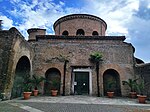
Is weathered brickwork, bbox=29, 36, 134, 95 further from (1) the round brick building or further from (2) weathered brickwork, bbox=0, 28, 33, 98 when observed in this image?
(2) weathered brickwork, bbox=0, 28, 33, 98

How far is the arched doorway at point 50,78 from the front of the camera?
16188 mm

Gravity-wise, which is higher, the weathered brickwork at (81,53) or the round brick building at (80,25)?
the round brick building at (80,25)

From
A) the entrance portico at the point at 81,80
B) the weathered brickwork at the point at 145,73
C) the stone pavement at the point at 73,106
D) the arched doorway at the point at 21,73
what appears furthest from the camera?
the entrance portico at the point at 81,80

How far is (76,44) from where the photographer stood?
16938 mm

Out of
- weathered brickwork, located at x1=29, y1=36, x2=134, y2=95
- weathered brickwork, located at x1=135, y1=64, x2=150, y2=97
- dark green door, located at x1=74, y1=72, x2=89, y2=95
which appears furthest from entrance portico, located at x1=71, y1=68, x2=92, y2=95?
weathered brickwork, located at x1=135, y1=64, x2=150, y2=97

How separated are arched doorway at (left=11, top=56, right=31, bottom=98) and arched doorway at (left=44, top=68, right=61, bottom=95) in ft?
7.46

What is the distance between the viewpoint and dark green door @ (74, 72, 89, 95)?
53.2 feet

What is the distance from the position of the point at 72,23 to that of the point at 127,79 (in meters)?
9.97

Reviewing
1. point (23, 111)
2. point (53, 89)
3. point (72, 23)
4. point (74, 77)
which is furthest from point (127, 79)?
point (23, 111)

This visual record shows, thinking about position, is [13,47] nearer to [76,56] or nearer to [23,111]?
[23,111]

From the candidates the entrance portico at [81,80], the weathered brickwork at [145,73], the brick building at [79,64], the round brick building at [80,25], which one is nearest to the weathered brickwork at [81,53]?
the brick building at [79,64]

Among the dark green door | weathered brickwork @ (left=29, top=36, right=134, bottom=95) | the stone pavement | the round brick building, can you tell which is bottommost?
the stone pavement

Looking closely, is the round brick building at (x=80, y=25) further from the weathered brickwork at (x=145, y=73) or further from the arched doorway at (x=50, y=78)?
the weathered brickwork at (x=145, y=73)

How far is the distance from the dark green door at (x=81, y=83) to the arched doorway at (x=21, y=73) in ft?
15.9
